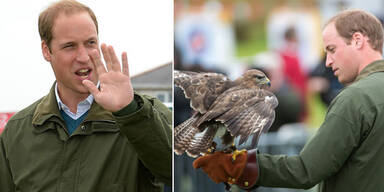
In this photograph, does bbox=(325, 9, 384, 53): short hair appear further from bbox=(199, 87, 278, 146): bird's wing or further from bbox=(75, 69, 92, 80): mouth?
bbox=(75, 69, 92, 80): mouth

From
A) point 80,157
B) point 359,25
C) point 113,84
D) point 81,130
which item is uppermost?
point 359,25

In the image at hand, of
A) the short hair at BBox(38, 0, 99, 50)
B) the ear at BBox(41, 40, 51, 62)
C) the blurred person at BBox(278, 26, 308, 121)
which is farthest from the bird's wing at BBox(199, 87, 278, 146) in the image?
the ear at BBox(41, 40, 51, 62)

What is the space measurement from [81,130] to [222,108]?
60 centimetres

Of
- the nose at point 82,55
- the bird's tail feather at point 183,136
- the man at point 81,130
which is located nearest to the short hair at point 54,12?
the man at point 81,130

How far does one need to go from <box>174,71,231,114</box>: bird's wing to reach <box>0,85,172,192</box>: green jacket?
145 mm

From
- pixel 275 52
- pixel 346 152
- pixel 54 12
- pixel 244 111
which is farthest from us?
pixel 54 12

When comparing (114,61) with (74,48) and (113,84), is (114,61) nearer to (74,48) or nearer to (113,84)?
(113,84)

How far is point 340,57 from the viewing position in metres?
1.88

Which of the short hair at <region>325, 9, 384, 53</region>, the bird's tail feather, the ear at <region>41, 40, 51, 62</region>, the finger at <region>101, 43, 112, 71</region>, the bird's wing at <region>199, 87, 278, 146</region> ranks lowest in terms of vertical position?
the bird's tail feather

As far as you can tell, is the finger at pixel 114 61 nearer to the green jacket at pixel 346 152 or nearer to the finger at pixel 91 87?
the finger at pixel 91 87

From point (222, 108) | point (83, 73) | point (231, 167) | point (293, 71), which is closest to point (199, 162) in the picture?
point (231, 167)

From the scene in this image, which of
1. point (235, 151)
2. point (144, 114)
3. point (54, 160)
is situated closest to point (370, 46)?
point (235, 151)

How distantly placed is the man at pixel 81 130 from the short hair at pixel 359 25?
0.79 meters

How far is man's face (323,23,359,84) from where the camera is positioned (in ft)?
6.15
